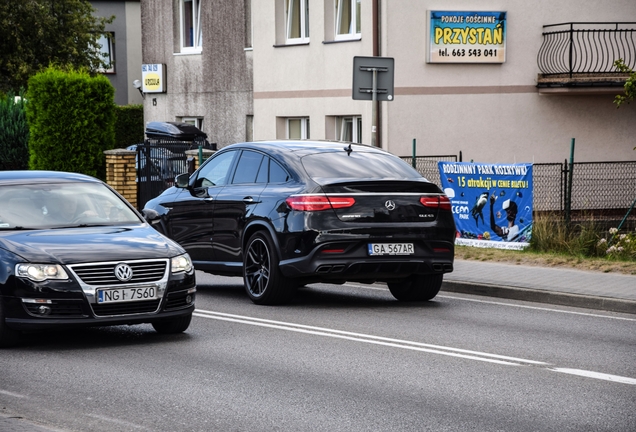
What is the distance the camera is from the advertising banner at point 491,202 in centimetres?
1769

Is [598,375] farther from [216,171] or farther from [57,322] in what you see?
[216,171]

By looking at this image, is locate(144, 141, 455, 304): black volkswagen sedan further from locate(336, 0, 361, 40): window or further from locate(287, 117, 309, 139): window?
locate(287, 117, 309, 139): window

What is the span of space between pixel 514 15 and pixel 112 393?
754 inches

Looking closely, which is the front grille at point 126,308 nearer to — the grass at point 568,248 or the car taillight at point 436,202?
the car taillight at point 436,202

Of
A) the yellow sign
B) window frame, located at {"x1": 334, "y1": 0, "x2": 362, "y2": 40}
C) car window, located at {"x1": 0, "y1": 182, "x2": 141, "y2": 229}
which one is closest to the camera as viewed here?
car window, located at {"x1": 0, "y1": 182, "x2": 141, "y2": 229}

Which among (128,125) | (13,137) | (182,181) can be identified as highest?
(182,181)

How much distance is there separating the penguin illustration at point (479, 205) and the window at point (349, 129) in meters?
7.85

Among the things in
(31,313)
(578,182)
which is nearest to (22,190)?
(31,313)

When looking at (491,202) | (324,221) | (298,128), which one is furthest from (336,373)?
(298,128)

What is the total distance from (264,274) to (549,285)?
144 inches

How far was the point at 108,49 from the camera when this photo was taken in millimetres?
54812

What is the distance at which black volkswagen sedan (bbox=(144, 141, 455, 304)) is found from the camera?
11.5m

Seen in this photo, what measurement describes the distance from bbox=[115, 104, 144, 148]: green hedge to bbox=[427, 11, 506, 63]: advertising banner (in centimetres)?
2150

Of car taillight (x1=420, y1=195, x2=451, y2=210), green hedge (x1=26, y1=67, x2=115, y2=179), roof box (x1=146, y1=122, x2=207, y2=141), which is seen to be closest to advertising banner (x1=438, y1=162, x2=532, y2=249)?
car taillight (x1=420, y1=195, x2=451, y2=210)
